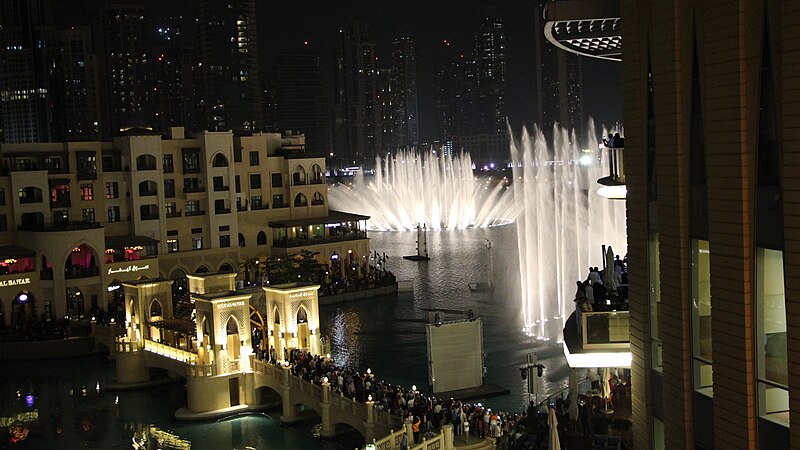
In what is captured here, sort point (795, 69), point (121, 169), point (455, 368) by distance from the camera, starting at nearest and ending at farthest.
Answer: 1. point (795, 69)
2. point (455, 368)
3. point (121, 169)

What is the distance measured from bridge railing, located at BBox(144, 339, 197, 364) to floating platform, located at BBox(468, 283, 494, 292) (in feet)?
89.2

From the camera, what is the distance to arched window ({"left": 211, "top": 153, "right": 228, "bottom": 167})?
74606 mm

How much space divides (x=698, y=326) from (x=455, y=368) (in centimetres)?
2467

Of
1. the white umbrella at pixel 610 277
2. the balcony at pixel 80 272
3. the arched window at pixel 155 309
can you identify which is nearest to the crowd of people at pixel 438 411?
the white umbrella at pixel 610 277

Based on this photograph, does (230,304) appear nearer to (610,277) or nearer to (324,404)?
(324,404)

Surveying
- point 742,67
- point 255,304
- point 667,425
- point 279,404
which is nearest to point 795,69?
point 742,67

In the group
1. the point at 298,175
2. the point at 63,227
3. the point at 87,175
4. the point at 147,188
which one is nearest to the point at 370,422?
the point at 63,227

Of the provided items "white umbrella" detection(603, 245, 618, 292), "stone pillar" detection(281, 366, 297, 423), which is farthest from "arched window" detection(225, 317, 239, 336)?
"white umbrella" detection(603, 245, 618, 292)

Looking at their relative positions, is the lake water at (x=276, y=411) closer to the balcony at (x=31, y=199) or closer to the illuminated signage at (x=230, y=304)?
the illuminated signage at (x=230, y=304)

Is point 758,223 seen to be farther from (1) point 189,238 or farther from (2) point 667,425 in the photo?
(1) point 189,238

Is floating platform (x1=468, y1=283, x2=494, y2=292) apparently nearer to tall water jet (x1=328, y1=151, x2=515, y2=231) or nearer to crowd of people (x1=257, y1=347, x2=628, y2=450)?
crowd of people (x1=257, y1=347, x2=628, y2=450)

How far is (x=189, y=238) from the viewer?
73.7 metres

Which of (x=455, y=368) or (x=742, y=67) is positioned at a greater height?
(x=742, y=67)

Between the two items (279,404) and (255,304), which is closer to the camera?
(279,404)
